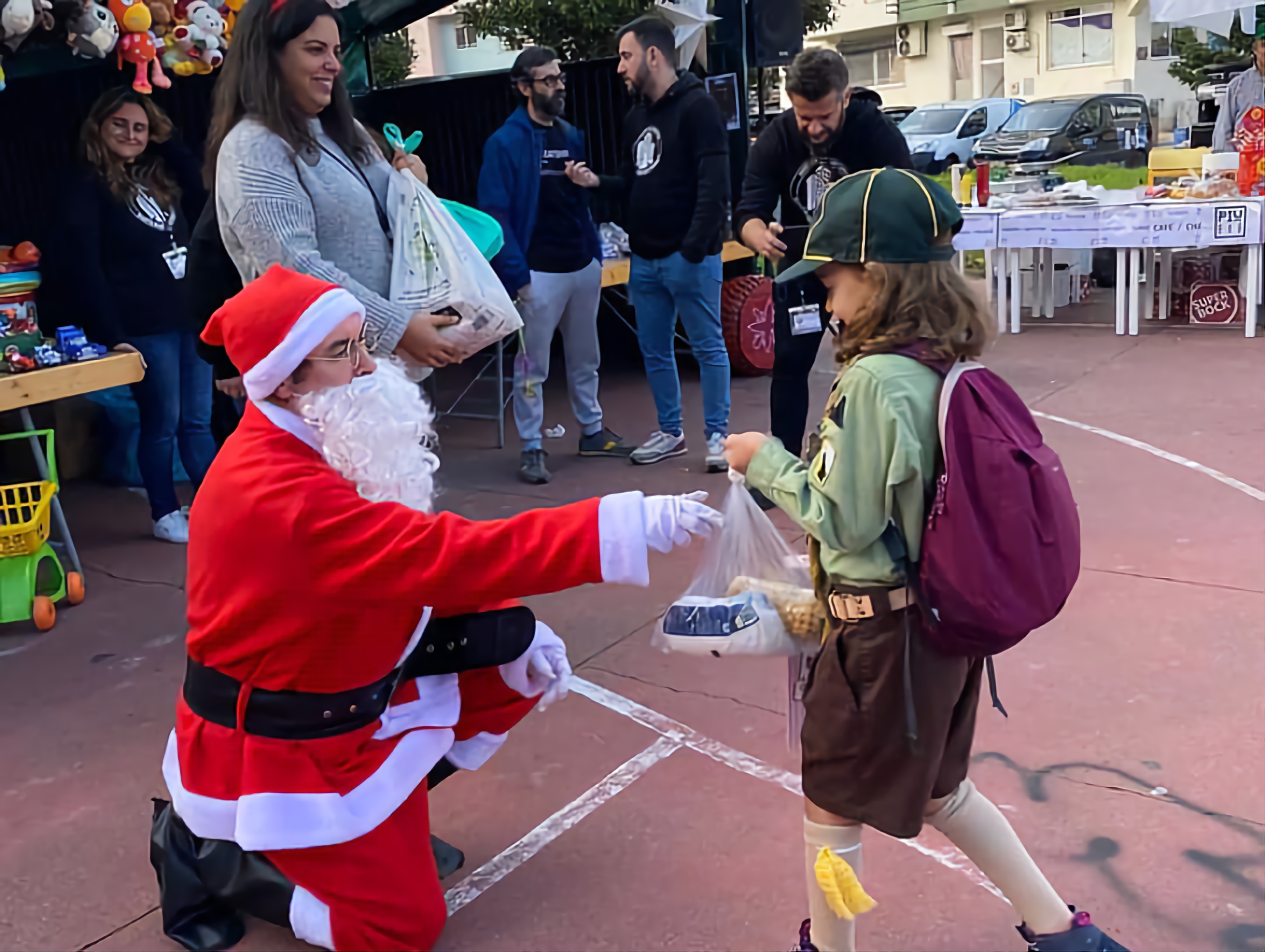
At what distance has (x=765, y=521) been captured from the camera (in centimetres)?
243

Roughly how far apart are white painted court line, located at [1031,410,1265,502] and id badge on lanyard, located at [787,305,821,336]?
2.04 metres

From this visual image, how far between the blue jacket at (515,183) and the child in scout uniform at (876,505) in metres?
3.85

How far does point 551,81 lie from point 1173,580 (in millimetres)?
3725

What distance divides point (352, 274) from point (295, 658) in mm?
1200

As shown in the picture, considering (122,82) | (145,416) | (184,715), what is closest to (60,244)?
(145,416)

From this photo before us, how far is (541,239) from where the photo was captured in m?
6.23

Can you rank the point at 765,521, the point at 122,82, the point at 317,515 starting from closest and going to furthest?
1. the point at 317,515
2. the point at 765,521
3. the point at 122,82

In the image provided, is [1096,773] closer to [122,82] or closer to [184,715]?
[184,715]

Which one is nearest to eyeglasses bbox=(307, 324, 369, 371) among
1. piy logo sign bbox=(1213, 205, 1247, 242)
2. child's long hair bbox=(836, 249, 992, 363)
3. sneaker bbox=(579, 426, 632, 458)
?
child's long hair bbox=(836, 249, 992, 363)

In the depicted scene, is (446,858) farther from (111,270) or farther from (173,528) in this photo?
(111,270)

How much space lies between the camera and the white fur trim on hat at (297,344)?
238cm

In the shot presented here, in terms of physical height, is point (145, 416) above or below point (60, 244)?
below

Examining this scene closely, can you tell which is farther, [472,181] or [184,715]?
[472,181]

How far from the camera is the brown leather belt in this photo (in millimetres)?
2162
